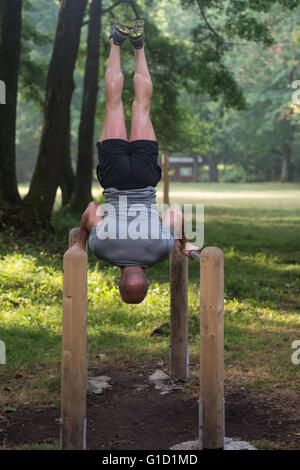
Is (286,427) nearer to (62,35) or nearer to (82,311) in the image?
(82,311)

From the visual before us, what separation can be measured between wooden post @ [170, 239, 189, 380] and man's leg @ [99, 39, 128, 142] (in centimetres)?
148

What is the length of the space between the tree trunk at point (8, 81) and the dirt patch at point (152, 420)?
6312 millimetres

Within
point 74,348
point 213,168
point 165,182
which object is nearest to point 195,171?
point 213,168

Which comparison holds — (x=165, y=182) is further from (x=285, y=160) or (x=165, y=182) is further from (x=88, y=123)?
(x=285, y=160)

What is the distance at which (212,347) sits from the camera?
14.6 feet

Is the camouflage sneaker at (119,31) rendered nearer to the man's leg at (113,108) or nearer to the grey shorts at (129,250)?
the man's leg at (113,108)

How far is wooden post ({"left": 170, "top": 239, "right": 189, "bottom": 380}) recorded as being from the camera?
616 centimetres

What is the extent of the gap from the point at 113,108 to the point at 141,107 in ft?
0.77

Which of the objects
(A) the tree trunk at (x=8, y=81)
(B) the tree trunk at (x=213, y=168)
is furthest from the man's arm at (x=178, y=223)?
(B) the tree trunk at (x=213, y=168)

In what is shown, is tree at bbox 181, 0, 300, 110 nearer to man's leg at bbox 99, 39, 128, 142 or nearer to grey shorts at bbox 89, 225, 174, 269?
man's leg at bbox 99, 39, 128, 142

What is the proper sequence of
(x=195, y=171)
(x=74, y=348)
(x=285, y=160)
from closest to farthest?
1. (x=74, y=348)
2. (x=285, y=160)
3. (x=195, y=171)

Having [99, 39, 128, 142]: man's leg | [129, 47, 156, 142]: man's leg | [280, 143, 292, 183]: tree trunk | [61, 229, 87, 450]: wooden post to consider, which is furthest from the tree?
[280, 143, 292, 183]: tree trunk
